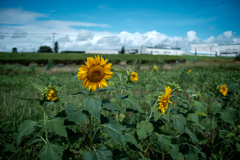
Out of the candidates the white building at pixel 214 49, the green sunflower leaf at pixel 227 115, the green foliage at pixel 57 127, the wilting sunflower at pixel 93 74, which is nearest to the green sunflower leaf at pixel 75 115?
the green foliage at pixel 57 127

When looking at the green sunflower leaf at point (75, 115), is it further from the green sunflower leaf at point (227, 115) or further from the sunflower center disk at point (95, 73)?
the green sunflower leaf at point (227, 115)

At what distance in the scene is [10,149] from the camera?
1110mm

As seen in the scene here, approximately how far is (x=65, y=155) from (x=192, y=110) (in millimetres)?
1192

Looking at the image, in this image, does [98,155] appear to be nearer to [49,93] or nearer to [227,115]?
[49,93]

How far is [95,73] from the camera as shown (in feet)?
3.29

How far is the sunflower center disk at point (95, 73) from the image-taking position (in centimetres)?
100

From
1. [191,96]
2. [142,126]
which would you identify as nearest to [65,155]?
[142,126]

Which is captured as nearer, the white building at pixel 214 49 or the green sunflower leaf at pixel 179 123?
the green sunflower leaf at pixel 179 123

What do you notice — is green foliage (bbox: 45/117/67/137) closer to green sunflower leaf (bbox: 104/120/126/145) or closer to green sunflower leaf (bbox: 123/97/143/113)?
green sunflower leaf (bbox: 104/120/126/145)

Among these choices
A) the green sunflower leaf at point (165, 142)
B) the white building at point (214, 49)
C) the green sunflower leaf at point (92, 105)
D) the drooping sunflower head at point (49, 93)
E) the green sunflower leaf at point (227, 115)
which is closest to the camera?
the green sunflower leaf at point (92, 105)

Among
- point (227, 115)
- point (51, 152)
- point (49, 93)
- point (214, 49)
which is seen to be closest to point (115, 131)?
point (51, 152)

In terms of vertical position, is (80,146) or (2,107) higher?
(2,107)

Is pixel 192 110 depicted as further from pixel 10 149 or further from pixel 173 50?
pixel 173 50

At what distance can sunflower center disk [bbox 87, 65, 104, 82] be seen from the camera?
997mm
